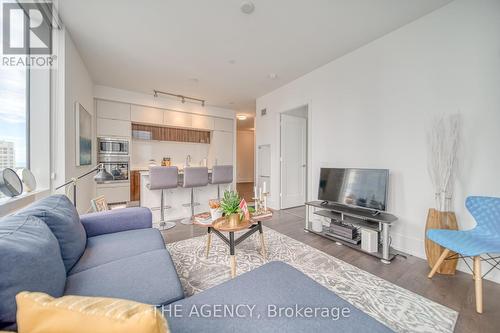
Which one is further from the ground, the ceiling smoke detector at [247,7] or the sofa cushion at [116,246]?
the ceiling smoke detector at [247,7]

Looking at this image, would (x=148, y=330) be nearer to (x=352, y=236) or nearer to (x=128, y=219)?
(x=128, y=219)

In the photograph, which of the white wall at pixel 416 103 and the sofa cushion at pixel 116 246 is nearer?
the sofa cushion at pixel 116 246

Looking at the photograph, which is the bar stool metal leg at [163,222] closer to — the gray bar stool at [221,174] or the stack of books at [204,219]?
the gray bar stool at [221,174]

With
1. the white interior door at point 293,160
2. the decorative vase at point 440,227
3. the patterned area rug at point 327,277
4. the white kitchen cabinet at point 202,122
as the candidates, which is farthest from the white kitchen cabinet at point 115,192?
the decorative vase at point 440,227

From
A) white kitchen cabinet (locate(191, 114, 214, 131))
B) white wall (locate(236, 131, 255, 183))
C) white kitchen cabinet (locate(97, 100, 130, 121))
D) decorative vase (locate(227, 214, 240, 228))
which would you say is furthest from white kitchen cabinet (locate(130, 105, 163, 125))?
white wall (locate(236, 131, 255, 183))

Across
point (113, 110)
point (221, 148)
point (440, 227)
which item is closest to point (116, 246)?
point (440, 227)

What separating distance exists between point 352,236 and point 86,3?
417cm

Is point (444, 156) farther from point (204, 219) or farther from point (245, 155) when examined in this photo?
point (245, 155)

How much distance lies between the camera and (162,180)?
3.34 meters

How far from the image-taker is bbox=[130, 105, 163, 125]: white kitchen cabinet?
15.8 feet

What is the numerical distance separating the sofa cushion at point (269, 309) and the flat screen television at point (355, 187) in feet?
6.33

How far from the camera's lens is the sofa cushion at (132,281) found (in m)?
1.04

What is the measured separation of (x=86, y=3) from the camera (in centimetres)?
210

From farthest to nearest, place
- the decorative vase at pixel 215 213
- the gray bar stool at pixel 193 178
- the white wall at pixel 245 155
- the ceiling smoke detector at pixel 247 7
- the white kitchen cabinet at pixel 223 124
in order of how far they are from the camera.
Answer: the white wall at pixel 245 155
the white kitchen cabinet at pixel 223 124
the gray bar stool at pixel 193 178
the decorative vase at pixel 215 213
the ceiling smoke detector at pixel 247 7
